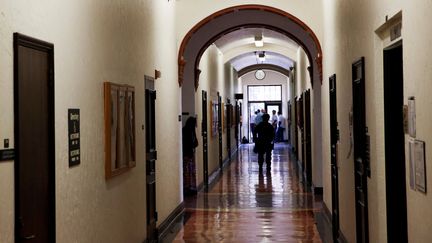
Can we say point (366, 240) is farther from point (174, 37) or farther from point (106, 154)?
point (174, 37)

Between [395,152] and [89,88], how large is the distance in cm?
232

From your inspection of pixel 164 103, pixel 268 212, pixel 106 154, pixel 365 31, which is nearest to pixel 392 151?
pixel 365 31

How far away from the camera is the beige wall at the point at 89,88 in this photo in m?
3.38

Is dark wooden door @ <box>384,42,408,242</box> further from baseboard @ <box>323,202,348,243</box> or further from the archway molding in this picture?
the archway molding

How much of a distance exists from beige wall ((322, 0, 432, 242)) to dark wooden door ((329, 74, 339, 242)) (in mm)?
272

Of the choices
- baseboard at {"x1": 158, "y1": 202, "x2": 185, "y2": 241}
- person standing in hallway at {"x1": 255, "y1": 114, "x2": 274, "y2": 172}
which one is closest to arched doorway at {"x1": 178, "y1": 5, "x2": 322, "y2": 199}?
baseboard at {"x1": 158, "y1": 202, "x2": 185, "y2": 241}

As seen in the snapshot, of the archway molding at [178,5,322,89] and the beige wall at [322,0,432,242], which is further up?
the archway molding at [178,5,322,89]

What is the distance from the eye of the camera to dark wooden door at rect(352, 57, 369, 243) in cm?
555

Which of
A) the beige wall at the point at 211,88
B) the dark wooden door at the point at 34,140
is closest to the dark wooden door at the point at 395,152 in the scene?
the dark wooden door at the point at 34,140

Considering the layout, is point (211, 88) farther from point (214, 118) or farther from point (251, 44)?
point (251, 44)

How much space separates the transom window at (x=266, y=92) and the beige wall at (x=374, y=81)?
23.2 meters

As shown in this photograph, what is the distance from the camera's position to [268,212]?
10.3 meters

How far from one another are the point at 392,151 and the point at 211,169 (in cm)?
1153

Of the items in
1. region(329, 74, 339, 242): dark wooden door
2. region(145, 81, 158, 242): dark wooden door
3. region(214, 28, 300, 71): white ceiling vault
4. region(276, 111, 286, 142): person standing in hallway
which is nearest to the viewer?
region(145, 81, 158, 242): dark wooden door
